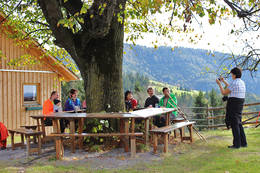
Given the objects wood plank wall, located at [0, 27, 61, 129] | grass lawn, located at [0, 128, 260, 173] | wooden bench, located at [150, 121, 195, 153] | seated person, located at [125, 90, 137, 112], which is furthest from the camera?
wood plank wall, located at [0, 27, 61, 129]

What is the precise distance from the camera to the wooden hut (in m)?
13.9

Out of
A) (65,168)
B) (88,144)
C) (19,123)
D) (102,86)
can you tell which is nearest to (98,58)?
(102,86)

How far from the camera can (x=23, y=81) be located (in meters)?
14.8

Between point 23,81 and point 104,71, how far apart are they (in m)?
8.67

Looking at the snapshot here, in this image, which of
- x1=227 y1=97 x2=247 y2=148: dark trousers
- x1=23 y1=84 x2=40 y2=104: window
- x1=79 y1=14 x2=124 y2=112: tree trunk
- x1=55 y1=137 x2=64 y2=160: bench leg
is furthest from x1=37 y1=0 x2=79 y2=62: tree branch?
x1=23 y1=84 x2=40 y2=104: window

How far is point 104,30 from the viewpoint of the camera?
6.95 m

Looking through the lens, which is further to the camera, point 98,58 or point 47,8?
point 98,58

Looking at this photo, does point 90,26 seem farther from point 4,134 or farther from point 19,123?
point 19,123

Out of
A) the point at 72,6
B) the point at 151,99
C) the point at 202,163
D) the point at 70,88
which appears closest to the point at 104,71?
the point at 72,6

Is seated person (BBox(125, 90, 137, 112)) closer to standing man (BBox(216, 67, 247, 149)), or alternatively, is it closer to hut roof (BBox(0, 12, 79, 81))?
standing man (BBox(216, 67, 247, 149))

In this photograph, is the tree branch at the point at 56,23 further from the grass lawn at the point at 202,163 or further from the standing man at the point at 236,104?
the standing man at the point at 236,104

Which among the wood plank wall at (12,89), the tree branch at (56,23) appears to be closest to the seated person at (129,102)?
the tree branch at (56,23)

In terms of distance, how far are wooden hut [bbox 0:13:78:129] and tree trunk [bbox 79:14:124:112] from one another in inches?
257

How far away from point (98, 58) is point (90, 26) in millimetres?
851
